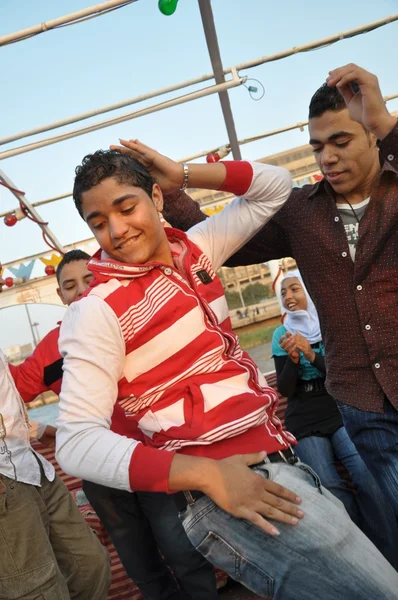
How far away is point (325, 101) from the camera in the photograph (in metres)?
1.91

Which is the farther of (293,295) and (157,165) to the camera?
(293,295)

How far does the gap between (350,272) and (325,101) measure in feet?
1.85

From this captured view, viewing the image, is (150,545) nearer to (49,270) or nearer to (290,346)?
(290,346)

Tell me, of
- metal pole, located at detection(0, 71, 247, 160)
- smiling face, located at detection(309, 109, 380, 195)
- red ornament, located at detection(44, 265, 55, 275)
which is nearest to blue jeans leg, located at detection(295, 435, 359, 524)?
smiling face, located at detection(309, 109, 380, 195)

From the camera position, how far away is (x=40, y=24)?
313 cm

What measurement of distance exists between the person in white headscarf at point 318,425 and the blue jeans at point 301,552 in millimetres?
1561

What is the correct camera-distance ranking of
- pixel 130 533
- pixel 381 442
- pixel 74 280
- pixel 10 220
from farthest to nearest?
pixel 10 220
pixel 74 280
pixel 130 533
pixel 381 442

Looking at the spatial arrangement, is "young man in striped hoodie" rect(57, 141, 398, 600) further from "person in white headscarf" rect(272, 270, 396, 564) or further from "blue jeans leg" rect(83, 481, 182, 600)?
"person in white headscarf" rect(272, 270, 396, 564)

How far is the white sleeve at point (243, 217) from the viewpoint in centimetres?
163

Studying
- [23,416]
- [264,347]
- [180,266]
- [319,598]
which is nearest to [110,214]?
[180,266]

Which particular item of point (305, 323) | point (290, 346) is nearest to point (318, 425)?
point (290, 346)

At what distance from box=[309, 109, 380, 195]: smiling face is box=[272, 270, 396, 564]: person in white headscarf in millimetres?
1357

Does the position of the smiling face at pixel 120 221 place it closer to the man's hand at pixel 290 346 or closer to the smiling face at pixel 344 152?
the smiling face at pixel 344 152

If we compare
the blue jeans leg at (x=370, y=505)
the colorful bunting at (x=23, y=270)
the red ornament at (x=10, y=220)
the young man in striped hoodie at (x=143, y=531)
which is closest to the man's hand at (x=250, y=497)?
the blue jeans leg at (x=370, y=505)
